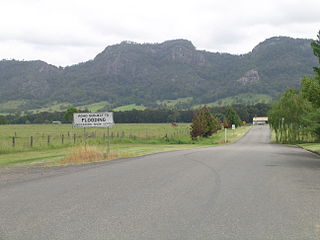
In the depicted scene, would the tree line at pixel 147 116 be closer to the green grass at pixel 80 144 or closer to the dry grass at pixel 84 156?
the green grass at pixel 80 144

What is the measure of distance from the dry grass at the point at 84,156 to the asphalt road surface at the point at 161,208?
7.88 m

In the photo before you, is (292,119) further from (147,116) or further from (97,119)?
(147,116)

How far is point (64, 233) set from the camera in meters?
6.74

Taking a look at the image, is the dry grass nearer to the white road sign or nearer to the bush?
the white road sign

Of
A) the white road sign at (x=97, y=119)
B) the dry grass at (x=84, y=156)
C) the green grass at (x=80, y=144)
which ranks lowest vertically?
the green grass at (x=80, y=144)

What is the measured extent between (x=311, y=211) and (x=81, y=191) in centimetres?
538

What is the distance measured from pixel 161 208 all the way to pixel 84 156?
1462 centimetres

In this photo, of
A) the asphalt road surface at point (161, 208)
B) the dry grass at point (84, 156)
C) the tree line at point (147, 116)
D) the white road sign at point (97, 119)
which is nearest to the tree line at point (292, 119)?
the white road sign at point (97, 119)

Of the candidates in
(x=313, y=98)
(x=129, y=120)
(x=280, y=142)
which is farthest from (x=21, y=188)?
(x=129, y=120)

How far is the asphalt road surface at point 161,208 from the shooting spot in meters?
6.83

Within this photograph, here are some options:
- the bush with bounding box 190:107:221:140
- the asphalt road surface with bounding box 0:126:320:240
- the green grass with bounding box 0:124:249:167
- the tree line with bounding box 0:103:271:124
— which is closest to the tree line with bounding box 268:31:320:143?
the green grass with bounding box 0:124:249:167

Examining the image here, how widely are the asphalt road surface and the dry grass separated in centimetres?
788

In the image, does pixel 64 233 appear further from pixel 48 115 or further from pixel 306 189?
pixel 48 115

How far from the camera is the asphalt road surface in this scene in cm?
683
